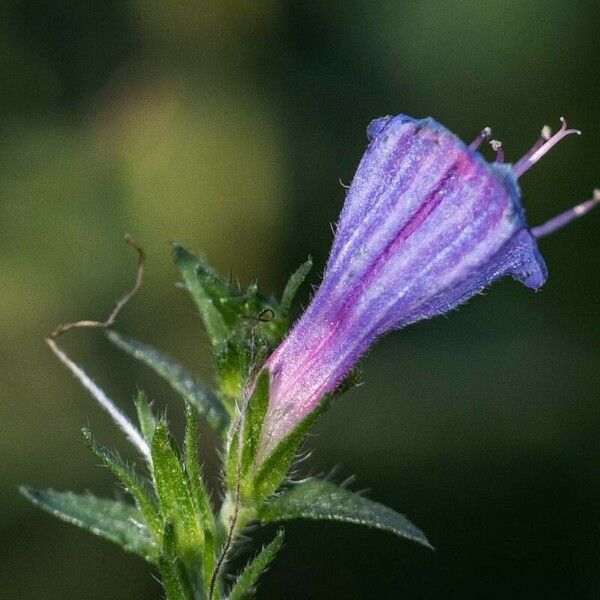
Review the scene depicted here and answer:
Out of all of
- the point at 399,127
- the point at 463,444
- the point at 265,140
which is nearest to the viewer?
the point at 399,127

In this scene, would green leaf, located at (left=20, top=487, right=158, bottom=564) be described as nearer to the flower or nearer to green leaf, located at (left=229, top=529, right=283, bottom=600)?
green leaf, located at (left=229, top=529, right=283, bottom=600)

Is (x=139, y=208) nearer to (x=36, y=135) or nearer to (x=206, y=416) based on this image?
(x=36, y=135)

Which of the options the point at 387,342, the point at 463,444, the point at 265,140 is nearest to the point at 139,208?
the point at 265,140

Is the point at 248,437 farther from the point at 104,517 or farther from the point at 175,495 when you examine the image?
the point at 104,517

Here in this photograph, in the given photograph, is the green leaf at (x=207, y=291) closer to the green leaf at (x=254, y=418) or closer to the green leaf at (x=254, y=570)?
the green leaf at (x=254, y=418)

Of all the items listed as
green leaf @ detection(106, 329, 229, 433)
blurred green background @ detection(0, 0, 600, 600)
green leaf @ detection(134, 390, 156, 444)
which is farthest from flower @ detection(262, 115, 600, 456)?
blurred green background @ detection(0, 0, 600, 600)

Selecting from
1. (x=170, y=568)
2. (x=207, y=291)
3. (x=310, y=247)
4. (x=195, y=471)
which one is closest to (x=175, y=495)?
(x=195, y=471)
